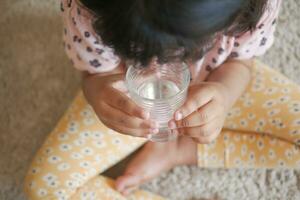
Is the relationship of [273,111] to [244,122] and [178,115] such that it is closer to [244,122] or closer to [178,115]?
[244,122]

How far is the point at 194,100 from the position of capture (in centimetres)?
72

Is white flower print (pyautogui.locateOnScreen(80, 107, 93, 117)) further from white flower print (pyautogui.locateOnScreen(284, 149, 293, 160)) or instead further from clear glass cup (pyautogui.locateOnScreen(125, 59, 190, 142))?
white flower print (pyautogui.locateOnScreen(284, 149, 293, 160))

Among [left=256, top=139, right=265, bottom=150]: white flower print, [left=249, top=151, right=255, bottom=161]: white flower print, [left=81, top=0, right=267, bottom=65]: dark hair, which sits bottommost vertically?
[left=249, top=151, right=255, bottom=161]: white flower print

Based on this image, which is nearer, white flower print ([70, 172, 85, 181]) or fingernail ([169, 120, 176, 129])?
fingernail ([169, 120, 176, 129])

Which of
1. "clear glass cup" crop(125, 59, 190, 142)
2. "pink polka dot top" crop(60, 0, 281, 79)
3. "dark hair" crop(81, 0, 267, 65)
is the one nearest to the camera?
"dark hair" crop(81, 0, 267, 65)

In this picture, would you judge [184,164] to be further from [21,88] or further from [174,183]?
[21,88]

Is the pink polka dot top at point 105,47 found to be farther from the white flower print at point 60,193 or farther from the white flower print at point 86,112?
the white flower print at point 60,193

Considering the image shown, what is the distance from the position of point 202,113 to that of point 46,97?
17.3 inches

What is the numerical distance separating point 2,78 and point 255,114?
526 mm

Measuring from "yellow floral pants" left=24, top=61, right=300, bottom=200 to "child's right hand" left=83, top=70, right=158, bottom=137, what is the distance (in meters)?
0.10

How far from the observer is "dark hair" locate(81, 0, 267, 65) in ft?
1.72

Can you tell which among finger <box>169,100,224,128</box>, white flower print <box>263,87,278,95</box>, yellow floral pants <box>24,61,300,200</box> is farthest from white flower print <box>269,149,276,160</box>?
finger <box>169,100,224,128</box>

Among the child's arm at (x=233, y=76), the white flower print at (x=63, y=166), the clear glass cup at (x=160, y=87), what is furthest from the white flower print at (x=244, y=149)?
the white flower print at (x=63, y=166)

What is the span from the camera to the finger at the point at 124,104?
2.27 ft
